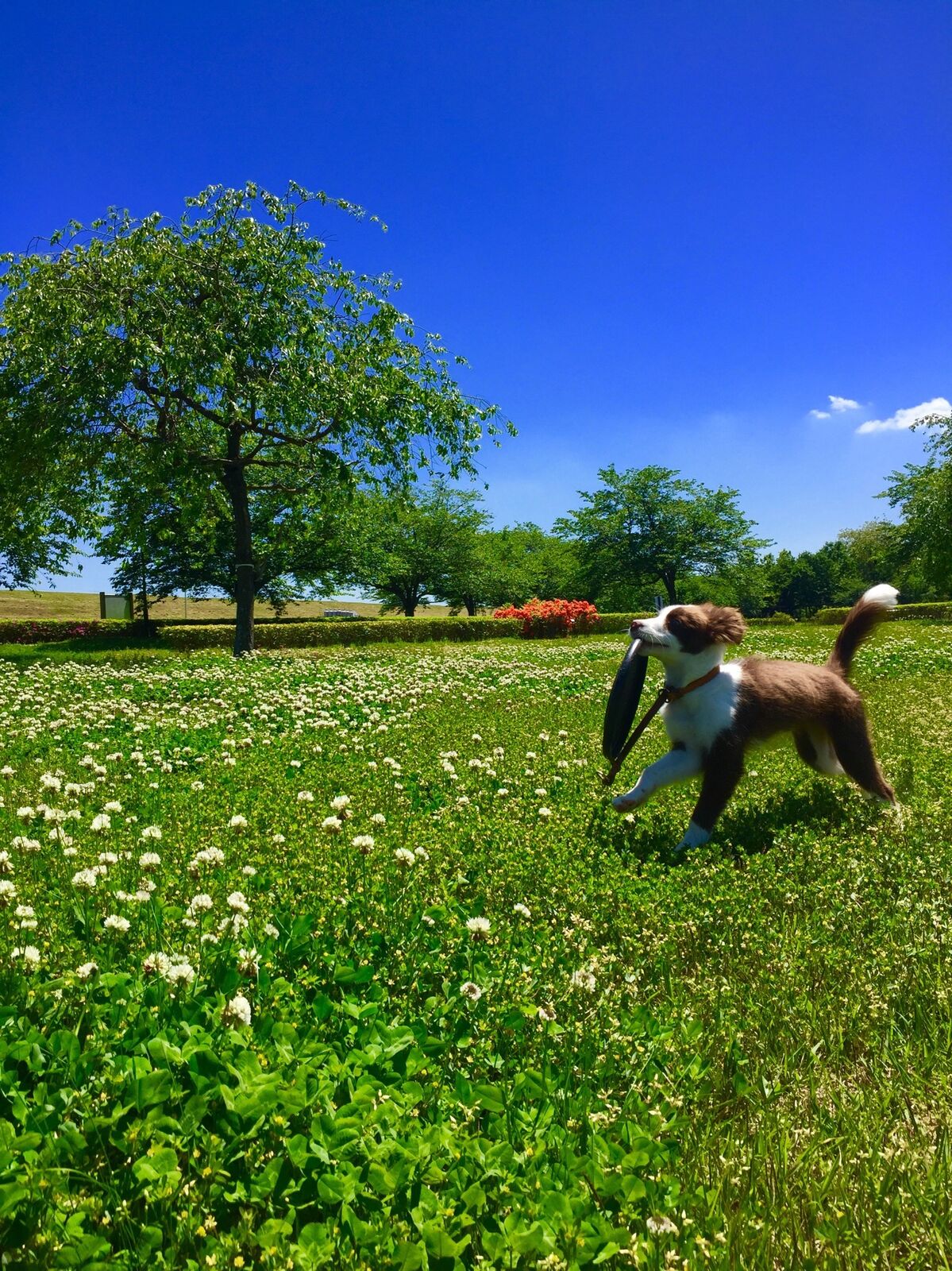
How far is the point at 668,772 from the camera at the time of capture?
4.72 meters

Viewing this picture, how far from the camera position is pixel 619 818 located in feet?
16.4

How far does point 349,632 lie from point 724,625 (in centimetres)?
2873

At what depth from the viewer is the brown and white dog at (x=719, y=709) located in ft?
15.2

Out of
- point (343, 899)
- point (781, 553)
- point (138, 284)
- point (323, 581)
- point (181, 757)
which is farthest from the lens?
point (781, 553)

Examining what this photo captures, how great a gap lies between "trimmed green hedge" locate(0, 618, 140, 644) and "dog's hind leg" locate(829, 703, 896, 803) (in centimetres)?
3036

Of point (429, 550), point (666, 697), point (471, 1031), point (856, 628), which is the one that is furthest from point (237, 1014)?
point (429, 550)

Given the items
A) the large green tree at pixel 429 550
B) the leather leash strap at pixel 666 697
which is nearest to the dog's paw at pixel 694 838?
the leather leash strap at pixel 666 697

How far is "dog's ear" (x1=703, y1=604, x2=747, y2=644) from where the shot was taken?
4.74m

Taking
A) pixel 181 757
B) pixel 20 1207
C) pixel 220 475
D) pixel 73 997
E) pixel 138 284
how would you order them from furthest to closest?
pixel 220 475
pixel 138 284
pixel 181 757
pixel 73 997
pixel 20 1207

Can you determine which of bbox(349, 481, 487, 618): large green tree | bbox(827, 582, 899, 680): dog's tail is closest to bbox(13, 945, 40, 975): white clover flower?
bbox(827, 582, 899, 680): dog's tail

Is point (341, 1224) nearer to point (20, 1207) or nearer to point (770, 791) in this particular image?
point (20, 1207)

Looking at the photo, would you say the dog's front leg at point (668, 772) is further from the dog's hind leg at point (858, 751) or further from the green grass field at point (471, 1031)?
the dog's hind leg at point (858, 751)

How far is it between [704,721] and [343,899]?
250 centimetres

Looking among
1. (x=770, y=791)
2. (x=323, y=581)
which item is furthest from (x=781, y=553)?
(x=770, y=791)
